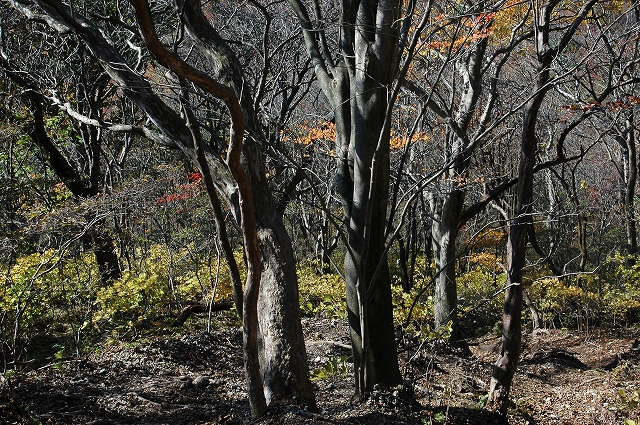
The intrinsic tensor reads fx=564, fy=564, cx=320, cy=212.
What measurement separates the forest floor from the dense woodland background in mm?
281

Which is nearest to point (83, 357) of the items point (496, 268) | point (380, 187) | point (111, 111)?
point (380, 187)

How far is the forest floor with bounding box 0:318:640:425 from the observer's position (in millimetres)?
4309

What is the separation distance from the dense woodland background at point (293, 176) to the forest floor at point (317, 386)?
0.28 m

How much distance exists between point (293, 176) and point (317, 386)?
5.95 meters

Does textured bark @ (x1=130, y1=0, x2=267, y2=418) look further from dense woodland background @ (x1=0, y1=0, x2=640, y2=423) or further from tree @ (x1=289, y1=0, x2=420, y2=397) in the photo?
tree @ (x1=289, y1=0, x2=420, y2=397)

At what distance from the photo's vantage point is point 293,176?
11.4 metres

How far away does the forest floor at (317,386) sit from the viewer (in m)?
4.31

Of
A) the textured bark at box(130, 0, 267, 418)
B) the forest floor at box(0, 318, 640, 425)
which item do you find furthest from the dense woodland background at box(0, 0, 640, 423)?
the forest floor at box(0, 318, 640, 425)

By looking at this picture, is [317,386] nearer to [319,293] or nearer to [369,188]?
[369,188]

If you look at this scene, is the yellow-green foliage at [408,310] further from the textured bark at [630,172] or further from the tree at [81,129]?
the textured bark at [630,172]

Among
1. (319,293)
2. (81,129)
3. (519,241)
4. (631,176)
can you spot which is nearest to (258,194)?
(519,241)

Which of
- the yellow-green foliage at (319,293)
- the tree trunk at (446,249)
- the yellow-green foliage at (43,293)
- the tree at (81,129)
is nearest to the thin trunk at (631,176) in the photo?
the tree trunk at (446,249)

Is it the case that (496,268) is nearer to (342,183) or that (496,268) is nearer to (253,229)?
(342,183)

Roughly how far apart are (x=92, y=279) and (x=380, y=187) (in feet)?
18.8
